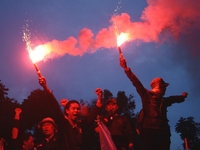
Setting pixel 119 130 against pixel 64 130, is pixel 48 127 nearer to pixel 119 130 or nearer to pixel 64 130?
pixel 64 130

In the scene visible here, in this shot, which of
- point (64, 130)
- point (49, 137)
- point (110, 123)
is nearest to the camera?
point (64, 130)

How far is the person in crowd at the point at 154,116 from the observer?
6391 mm

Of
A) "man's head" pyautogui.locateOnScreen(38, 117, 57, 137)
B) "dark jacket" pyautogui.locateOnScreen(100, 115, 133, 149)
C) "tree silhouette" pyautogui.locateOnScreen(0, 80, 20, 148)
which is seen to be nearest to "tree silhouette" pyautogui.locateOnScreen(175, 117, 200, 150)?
A: "tree silhouette" pyautogui.locateOnScreen(0, 80, 20, 148)

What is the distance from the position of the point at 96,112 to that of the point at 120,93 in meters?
40.7

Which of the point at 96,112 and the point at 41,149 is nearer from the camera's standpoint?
the point at 41,149

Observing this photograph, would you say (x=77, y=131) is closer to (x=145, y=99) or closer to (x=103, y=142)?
(x=103, y=142)

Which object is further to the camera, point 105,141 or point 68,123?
point 105,141

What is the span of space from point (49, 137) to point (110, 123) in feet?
6.81

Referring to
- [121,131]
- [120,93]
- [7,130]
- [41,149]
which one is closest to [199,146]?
[120,93]

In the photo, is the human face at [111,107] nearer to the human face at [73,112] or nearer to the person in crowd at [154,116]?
A: the person in crowd at [154,116]

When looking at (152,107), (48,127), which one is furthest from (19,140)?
(152,107)

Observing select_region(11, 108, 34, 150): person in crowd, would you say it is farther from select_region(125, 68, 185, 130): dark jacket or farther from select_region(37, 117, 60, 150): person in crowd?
select_region(125, 68, 185, 130): dark jacket

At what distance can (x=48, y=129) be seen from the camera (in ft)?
19.0

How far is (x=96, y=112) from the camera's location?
5.81 meters
